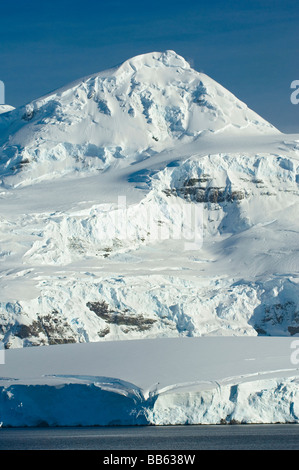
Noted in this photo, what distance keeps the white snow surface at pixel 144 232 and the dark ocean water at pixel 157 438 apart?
5.59 ft

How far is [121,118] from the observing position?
578ft

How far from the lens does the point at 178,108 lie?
7032 inches

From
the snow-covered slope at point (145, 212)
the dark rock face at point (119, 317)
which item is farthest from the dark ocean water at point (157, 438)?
the dark rock face at point (119, 317)

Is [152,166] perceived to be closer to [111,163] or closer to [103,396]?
[111,163]

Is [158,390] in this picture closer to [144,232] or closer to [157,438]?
[157,438]

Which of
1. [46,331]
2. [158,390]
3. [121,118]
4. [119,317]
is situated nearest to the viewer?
[158,390]

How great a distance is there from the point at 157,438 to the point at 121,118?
374ft

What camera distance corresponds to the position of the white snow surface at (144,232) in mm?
78188

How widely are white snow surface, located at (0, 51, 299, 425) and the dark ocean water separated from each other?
67.1 inches

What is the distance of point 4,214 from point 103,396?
69644mm

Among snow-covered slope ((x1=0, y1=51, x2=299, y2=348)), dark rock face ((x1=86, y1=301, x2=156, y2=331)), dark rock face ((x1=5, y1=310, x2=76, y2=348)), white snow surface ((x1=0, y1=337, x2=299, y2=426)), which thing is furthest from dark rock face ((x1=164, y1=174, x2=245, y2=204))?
white snow surface ((x1=0, y1=337, x2=299, y2=426))

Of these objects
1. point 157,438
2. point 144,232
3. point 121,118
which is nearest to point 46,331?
point 144,232

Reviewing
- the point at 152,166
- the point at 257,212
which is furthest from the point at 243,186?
the point at 152,166

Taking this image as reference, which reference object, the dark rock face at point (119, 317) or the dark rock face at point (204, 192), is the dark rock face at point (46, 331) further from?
the dark rock face at point (204, 192)
